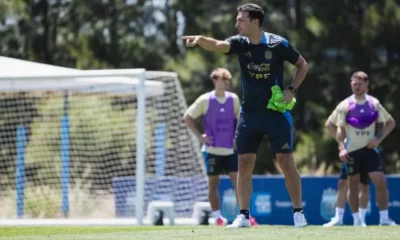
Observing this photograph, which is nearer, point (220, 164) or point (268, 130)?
point (268, 130)

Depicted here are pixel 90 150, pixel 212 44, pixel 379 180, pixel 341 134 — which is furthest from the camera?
pixel 90 150

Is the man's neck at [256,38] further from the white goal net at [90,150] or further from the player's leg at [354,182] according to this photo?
the white goal net at [90,150]

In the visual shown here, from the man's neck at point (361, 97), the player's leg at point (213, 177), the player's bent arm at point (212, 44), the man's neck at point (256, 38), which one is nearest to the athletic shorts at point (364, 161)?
the man's neck at point (361, 97)

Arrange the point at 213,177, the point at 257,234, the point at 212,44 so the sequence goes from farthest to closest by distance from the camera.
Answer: the point at 213,177 → the point at 212,44 → the point at 257,234

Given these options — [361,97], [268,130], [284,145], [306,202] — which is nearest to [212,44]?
[268,130]

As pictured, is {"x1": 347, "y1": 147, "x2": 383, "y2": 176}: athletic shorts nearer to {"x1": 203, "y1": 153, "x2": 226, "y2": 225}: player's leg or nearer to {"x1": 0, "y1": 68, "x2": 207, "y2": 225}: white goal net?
{"x1": 203, "y1": 153, "x2": 226, "y2": 225}: player's leg

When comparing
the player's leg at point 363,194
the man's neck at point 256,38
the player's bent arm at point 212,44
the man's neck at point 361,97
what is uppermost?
the man's neck at point 256,38

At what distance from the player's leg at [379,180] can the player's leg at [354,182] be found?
0.49ft

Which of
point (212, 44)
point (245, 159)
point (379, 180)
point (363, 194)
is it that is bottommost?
point (363, 194)

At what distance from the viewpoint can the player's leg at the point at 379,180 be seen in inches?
532

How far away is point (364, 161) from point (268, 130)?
3851 millimetres

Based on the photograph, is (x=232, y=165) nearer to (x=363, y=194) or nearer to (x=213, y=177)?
(x=213, y=177)

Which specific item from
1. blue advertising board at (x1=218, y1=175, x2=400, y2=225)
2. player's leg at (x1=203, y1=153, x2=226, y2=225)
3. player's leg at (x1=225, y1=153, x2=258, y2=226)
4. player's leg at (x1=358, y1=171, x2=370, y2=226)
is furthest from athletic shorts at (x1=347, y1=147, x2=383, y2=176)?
blue advertising board at (x1=218, y1=175, x2=400, y2=225)

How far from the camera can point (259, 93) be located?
10.0 m
